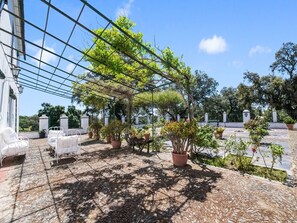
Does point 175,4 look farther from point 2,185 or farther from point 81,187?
point 2,185

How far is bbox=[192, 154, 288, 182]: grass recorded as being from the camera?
446cm

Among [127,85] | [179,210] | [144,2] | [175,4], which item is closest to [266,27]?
[175,4]

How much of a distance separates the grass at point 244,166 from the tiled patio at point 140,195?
0.37 m

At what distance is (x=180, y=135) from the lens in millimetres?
5367

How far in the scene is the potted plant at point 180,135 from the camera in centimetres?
537

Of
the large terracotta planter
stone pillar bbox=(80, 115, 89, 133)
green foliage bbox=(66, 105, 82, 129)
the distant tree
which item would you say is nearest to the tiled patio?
the large terracotta planter

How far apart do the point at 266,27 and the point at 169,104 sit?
46.7 feet

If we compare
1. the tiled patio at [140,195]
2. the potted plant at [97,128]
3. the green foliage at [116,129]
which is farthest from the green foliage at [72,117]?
the tiled patio at [140,195]

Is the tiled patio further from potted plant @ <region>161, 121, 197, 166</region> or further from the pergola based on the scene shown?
the pergola

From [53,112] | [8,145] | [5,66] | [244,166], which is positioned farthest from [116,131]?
[53,112]

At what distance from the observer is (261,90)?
21.0 meters

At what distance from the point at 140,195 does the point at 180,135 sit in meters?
2.27

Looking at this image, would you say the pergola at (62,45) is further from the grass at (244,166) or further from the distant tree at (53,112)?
the distant tree at (53,112)

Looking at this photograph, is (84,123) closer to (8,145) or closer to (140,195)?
(8,145)
